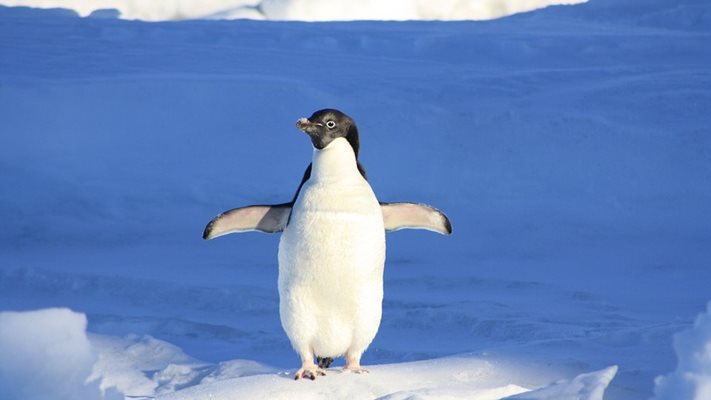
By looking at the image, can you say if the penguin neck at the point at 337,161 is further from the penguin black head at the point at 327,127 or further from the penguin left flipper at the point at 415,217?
the penguin left flipper at the point at 415,217

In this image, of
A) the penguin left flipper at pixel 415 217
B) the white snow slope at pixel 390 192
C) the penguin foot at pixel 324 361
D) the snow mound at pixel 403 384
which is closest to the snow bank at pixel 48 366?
the white snow slope at pixel 390 192

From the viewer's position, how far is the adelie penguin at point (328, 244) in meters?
3.01

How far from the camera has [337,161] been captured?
3014 mm

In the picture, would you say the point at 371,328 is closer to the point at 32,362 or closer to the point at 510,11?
the point at 32,362

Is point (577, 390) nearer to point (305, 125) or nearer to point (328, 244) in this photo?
point (328, 244)

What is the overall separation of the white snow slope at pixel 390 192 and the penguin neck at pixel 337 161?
1.57ft

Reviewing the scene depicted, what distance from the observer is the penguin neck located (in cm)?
302

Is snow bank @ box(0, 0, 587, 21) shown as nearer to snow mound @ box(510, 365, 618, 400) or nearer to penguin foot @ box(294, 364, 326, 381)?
penguin foot @ box(294, 364, 326, 381)

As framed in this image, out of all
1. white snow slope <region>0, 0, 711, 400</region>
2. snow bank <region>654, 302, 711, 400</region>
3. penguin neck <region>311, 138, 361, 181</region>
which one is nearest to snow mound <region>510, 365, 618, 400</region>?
white snow slope <region>0, 0, 711, 400</region>

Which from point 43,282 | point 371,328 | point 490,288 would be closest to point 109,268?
point 43,282

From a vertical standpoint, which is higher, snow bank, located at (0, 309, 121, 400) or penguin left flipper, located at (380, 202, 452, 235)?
penguin left flipper, located at (380, 202, 452, 235)

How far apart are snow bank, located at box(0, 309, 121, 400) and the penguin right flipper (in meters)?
0.84

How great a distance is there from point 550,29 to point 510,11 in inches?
96.7

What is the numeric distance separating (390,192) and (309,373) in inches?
164
